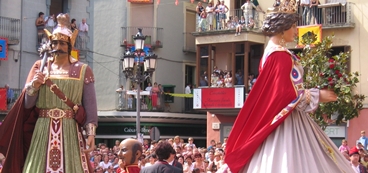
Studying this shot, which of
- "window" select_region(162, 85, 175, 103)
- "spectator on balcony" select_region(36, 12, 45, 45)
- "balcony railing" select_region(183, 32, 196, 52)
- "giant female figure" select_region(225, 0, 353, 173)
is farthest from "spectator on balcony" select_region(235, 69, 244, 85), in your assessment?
"giant female figure" select_region(225, 0, 353, 173)

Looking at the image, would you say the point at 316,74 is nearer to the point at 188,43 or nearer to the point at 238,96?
the point at 238,96

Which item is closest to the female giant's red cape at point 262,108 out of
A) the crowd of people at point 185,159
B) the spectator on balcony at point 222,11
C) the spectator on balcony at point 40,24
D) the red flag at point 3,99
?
the crowd of people at point 185,159

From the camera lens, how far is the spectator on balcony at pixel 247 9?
28.4 m

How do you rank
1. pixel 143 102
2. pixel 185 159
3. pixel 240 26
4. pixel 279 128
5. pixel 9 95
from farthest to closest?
pixel 143 102, pixel 9 95, pixel 240 26, pixel 185 159, pixel 279 128

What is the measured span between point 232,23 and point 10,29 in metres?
9.16

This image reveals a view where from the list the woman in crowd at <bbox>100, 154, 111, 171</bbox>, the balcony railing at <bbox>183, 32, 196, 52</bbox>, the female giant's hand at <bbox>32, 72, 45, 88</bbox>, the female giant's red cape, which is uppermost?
the balcony railing at <bbox>183, 32, 196, 52</bbox>

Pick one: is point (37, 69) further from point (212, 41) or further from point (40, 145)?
point (212, 41)

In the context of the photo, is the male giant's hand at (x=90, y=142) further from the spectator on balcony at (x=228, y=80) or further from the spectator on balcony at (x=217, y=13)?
the spectator on balcony at (x=217, y=13)

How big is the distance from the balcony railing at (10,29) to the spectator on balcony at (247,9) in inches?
373

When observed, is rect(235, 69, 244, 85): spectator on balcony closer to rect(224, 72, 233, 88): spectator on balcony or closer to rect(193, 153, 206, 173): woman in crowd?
rect(224, 72, 233, 88): spectator on balcony

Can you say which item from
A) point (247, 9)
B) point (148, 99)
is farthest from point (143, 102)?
point (247, 9)

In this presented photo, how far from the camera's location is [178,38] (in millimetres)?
34750

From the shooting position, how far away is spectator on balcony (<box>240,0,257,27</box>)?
28438 mm

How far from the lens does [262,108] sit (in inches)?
268
